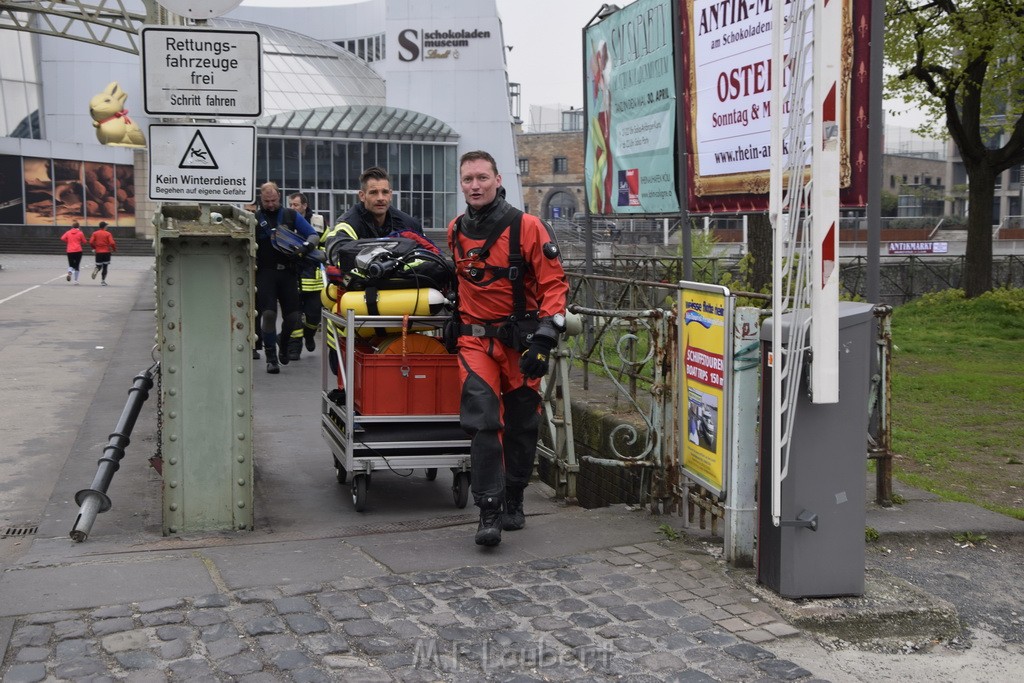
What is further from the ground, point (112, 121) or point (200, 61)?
point (112, 121)

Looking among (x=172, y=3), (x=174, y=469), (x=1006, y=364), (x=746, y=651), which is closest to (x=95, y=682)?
(x=174, y=469)

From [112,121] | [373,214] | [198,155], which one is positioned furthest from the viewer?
[112,121]

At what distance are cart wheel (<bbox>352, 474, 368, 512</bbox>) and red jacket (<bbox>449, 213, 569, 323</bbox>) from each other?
50.5 inches

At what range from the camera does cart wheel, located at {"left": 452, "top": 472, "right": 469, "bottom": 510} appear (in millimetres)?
6656

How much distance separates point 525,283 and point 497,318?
23 centimetres

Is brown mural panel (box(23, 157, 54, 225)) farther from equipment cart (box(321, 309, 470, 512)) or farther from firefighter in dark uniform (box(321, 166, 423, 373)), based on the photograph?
equipment cart (box(321, 309, 470, 512))

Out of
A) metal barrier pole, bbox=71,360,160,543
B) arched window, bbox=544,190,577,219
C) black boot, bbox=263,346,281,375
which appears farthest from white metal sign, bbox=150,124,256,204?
arched window, bbox=544,190,577,219

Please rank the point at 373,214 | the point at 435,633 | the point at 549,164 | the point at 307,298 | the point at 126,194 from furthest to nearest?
the point at 549,164 → the point at 126,194 → the point at 307,298 → the point at 373,214 → the point at 435,633

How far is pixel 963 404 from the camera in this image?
10539mm

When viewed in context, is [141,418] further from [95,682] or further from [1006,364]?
[1006,364]

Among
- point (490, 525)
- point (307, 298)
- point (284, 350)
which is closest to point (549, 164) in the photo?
point (307, 298)

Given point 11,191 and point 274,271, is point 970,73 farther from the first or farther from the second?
point 11,191

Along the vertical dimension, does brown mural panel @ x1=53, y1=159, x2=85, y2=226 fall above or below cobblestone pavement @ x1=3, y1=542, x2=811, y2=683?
above

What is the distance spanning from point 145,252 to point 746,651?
54186mm
